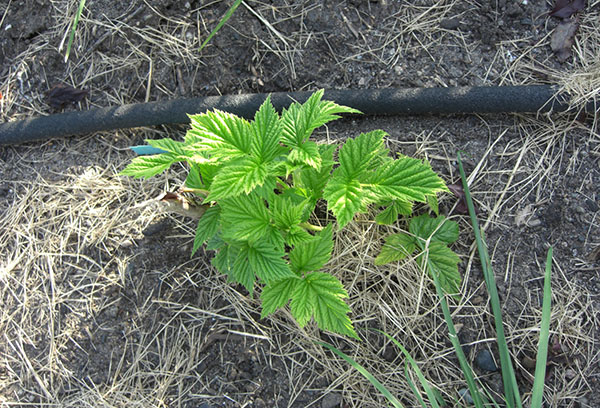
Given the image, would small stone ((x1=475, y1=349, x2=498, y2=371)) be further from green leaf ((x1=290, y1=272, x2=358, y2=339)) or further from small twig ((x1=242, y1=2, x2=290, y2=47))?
small twig ((x1=242, y1=2, x2=290, y2=47))

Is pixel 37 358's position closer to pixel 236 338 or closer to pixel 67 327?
pixel 67 327

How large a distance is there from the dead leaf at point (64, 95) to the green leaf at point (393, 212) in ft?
4.67

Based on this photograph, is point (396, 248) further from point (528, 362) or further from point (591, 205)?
point (591, 205)

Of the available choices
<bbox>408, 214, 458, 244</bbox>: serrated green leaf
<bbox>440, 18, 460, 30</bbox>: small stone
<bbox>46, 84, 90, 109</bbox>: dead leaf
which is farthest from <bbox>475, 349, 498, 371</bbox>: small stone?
<bbox>46, 84, 90, 109</bbox>: dead leaf

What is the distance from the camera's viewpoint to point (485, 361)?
4.96 ft

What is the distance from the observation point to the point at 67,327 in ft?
5.49

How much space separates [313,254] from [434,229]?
481 millimetres

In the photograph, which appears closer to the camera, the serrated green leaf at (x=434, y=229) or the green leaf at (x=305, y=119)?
the green leaf at (x=305, y=119)

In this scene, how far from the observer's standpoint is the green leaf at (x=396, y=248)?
1.52 metres

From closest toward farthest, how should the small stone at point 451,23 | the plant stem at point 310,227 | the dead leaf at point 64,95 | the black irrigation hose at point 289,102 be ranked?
1. the plant stem at point 310,227
2. the black irrigation hose at point 289,102
3. the small stone at point 451,23
4. the dead leaf at point 64,95

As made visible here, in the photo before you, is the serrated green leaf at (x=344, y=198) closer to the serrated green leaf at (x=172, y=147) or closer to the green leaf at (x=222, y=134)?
the green leaf at (x=222, y=134)

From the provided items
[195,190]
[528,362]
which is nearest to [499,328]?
[528,362]

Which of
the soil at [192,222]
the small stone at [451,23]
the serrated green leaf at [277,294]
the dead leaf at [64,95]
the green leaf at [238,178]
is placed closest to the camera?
the green leaf at [238,178]

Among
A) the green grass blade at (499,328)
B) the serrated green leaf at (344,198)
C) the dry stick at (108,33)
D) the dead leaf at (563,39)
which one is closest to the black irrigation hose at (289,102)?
the dead leaf at (563,39)
